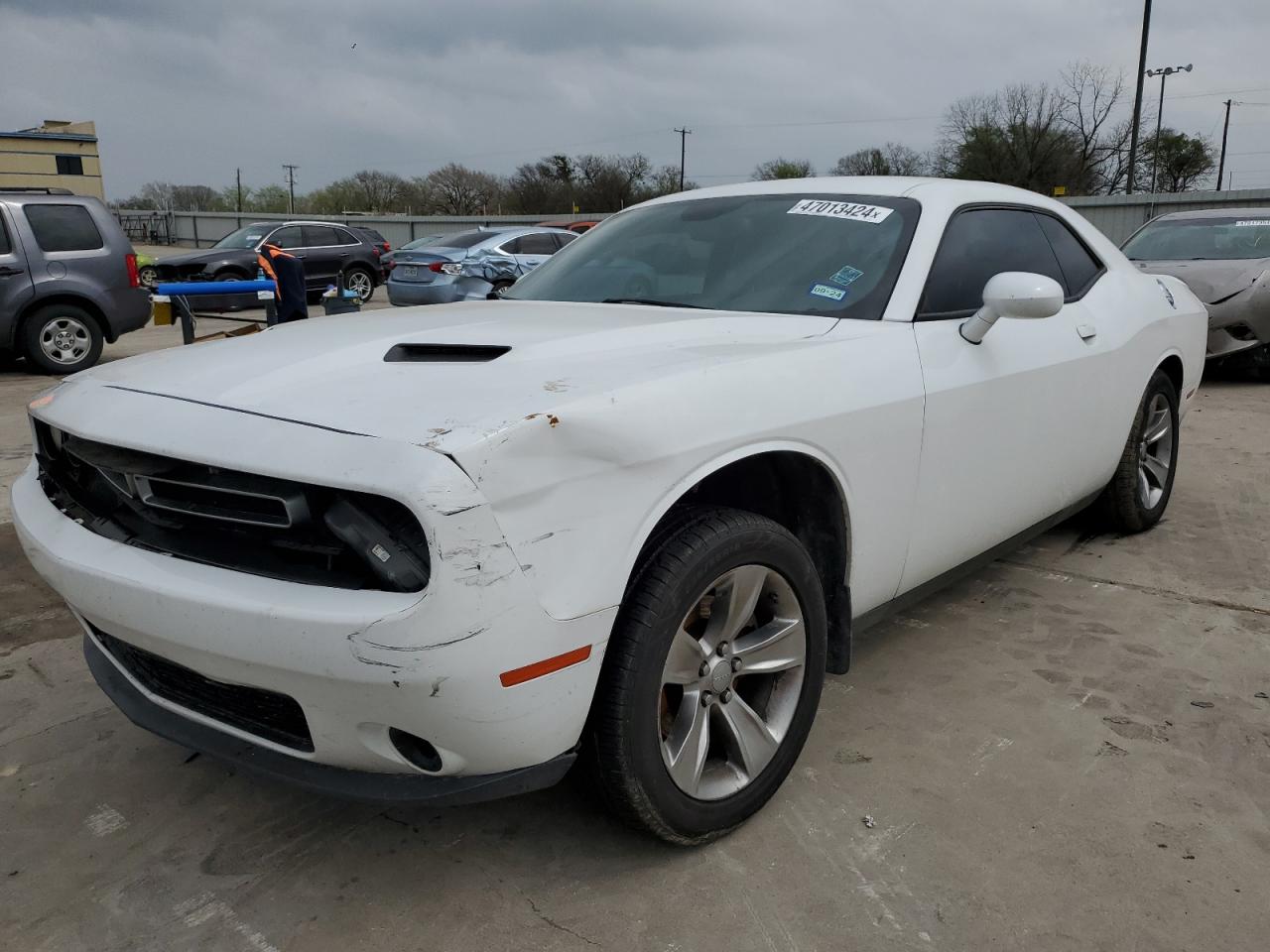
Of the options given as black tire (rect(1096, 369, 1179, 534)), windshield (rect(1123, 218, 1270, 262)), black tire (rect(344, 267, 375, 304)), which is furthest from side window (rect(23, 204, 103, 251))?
windshield (rect(1123, 218, 1270, 262))

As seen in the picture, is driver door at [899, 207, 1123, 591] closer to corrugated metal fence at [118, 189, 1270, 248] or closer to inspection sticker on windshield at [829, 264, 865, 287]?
inspection sticker on windshield at [829, 264, 865, 287]

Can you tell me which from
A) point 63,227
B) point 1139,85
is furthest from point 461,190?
point 63,227

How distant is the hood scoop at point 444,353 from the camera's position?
2205 mm

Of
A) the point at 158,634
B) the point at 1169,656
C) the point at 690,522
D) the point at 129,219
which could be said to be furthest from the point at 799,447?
the point at 129,219

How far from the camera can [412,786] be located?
185cm

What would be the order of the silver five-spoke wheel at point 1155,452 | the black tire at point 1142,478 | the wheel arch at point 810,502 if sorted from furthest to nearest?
1. the silver five-spoke wheel at point 1155,452
2. the black tire at point 1142,478
3. the wheel arch at point 810,502

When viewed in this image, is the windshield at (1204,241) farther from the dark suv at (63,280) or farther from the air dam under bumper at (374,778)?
the dark suv at (63,280)

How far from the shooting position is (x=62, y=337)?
962 cm

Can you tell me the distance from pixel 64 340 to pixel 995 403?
948 centimetres

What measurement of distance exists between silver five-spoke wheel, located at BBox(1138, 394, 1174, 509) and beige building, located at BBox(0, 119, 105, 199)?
155 ft

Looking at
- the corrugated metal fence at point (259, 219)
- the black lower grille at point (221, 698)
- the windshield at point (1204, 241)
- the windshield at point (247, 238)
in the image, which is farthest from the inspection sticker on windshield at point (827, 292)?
the corrugated metal fence at point (259, 219)

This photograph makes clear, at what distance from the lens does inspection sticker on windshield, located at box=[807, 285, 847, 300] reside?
2.77m

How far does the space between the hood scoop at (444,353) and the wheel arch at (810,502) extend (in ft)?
1.79

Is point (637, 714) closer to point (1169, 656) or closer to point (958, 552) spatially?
point (958, 552)
